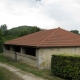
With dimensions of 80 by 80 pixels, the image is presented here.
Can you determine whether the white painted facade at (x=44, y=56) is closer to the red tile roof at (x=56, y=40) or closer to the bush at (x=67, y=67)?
the red tile roof at (x=56, y=40)

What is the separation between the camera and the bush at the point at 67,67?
494 inches

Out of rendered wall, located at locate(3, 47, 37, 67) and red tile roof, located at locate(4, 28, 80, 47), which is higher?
red tile roof, located at locate(4, 28, 80, 47)

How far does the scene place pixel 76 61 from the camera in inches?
495

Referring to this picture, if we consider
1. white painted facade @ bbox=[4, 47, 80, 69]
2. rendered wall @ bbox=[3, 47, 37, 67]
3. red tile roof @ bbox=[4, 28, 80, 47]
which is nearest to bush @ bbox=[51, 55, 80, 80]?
white painted facade @ bbox=[4, 47, 80, 69]

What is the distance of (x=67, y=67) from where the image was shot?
42.6 ft

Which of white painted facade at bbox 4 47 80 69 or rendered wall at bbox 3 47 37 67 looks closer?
white painted facade at bbox 4 47 80 69

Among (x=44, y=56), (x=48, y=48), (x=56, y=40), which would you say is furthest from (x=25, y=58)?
(x=56, y=40)

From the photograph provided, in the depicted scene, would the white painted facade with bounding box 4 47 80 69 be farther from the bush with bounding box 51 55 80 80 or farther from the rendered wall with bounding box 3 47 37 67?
the bush with bounding box 51 55 80 80

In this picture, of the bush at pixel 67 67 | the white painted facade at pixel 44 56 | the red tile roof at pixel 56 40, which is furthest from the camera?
the red tile roof at pixel 56 40

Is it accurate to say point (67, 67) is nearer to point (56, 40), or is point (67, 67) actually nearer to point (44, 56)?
point (44, 56)

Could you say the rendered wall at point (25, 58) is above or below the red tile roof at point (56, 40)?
below

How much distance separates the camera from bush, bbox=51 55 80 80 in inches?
494

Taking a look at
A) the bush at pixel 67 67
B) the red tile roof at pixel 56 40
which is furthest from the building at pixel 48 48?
the bush at pixel 67 67

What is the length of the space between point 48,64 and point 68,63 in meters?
4.90
